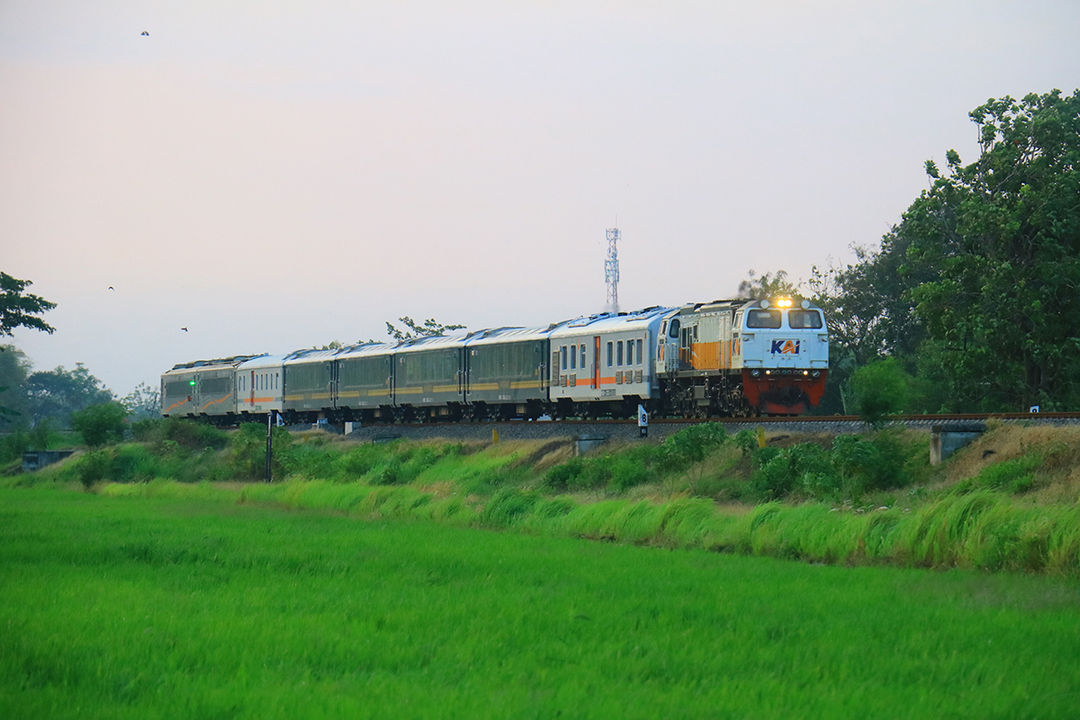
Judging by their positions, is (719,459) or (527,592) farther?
(719,459)

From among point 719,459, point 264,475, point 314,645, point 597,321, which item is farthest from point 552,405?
point 314,645

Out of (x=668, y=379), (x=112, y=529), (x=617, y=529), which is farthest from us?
(x=668, y=379)

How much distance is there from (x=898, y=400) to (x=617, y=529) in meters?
7.54

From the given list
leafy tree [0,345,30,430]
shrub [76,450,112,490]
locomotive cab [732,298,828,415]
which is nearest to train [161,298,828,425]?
locomotive cab [732,298,828,415]

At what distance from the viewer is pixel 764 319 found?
109 ft

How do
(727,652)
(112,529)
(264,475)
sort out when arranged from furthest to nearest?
(264,475)
(112,529)
(727,652)

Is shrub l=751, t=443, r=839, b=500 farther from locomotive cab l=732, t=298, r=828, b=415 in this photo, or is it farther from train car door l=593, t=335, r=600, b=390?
train car door l=593, t=335, r=600, b=390

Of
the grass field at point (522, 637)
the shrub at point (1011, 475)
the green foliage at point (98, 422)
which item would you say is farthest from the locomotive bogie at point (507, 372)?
the grass field at point (522, 637)

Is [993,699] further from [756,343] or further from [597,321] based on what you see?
[597,321]

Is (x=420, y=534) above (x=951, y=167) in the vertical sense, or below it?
below

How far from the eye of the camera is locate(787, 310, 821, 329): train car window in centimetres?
3381

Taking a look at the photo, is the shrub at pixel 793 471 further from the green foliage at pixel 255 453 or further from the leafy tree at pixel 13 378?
the leafy tree at pixel 13 378

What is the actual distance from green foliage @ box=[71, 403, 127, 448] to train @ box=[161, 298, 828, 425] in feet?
29.0

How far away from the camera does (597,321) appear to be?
41750mm
